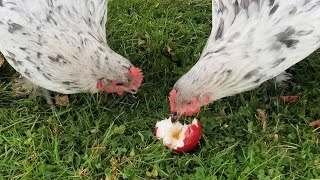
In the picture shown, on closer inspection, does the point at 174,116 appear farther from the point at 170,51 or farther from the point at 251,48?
the point at 170,51

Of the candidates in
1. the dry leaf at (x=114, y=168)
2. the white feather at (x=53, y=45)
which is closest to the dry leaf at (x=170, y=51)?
the white feather at (x=53, y=45)

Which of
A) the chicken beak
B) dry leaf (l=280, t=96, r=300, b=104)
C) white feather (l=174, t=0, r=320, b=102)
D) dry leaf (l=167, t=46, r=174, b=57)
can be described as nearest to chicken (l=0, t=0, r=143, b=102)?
the chicken beak

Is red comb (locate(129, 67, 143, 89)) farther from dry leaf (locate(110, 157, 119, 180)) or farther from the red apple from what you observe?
dry leaf (locate(110, 157, 119, 180))

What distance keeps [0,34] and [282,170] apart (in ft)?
5.62

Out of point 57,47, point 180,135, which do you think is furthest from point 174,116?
point 57,47

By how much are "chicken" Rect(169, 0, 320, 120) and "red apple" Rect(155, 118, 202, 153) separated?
26cm

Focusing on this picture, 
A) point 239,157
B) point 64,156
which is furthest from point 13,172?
point 239,157

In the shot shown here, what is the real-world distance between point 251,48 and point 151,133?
842 millimetres

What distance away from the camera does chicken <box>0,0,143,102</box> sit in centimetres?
288

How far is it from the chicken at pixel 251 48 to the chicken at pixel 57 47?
14.3 inches

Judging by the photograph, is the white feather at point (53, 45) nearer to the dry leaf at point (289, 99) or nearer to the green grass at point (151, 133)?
the green grass at point (151, 133)

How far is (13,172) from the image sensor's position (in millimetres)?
3057

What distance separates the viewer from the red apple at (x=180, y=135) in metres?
3.05

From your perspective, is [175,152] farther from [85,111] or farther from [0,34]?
[0,34]
